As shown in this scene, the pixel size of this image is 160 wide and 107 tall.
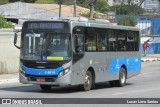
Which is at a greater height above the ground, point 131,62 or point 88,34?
point 88,34

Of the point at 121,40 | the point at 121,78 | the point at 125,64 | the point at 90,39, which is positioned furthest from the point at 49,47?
the point at 125,64

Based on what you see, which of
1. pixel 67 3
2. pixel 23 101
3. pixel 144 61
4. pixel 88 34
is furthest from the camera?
pixel 67 3

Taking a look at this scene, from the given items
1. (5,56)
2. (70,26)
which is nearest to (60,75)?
(70,26)

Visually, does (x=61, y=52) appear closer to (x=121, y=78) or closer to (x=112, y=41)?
(x=112, y=41)

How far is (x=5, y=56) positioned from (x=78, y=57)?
11.6m

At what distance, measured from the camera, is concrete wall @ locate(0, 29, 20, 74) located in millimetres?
29094

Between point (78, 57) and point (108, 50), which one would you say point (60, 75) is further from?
point (108, 50)

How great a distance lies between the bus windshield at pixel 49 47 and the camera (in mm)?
18031

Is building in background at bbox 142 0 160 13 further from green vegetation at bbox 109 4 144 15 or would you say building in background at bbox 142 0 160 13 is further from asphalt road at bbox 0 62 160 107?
asphalt road at bbox 0 62 160 107

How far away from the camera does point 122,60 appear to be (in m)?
22.8

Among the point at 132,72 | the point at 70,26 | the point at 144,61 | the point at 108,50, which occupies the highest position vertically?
the point at 70,26

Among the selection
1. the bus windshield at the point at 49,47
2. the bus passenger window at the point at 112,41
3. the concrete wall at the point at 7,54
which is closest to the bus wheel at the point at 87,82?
the bus windshield at the point at 49,47

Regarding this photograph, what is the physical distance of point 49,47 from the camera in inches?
710

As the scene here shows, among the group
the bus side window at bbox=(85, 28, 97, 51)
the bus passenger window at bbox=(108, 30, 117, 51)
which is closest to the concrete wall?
the bus passenger window at bbox=(108, 30, 117, 51)
